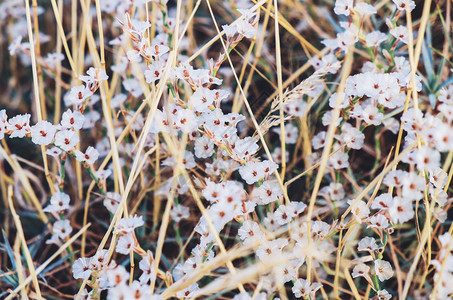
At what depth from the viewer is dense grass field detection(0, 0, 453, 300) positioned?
643mm

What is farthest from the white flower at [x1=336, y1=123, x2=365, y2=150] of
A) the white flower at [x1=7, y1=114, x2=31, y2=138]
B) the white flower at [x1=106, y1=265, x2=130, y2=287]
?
the white flower at [x1=7, y1=114, x2=31, y2=138]

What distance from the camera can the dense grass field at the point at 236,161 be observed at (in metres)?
0.64

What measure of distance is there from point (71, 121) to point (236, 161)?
27 cm

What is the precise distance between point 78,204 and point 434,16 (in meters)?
0.91

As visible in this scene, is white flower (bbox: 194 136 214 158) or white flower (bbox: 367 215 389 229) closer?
white flower (bbox: 367 215 389 229)

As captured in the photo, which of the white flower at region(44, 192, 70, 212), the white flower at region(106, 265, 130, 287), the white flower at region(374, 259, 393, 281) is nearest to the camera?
the white flower at region(106, 265, 130, 287)

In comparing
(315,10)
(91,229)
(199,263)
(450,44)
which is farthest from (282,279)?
(315,10)

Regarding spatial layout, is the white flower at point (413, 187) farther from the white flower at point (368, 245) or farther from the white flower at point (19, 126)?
the white flower at point (19, 126)

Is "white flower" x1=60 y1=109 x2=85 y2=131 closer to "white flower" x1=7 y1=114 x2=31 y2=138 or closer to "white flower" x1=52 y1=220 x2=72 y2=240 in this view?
"white flower" x1=7 y1=114 x2=31 y2=138

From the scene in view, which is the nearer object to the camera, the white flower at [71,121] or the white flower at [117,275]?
the white flower at [117,275]

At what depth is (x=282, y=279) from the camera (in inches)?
26.6

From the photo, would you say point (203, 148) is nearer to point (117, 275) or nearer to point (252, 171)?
point (252, 171)

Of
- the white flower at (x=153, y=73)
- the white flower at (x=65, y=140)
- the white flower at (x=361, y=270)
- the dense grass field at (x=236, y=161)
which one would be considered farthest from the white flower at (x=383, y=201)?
the white flower at (x=65, y=140)

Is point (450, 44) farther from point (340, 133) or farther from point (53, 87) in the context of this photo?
point (53, 87)
